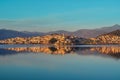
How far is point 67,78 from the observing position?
22203 millimetres

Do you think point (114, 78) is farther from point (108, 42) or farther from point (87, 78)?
point (108, 42)

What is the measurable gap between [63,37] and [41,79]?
177 meters

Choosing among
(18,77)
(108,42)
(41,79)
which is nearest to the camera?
(41,79)

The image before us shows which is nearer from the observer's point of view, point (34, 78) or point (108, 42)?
point (34, 78)

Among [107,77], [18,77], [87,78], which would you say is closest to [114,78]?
[107,77]

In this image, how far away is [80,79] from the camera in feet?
71.9

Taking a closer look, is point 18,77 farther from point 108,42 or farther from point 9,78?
point 108,42

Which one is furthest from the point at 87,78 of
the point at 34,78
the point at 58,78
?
the point at 34,78

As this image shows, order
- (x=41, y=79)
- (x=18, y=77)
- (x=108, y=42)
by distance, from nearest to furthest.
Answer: (x=41, y=79) → (x=18, y=77) → (x=108, y=42)

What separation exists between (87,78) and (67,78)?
146 cm

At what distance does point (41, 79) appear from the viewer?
853 inches

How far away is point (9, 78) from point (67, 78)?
13.9 feet

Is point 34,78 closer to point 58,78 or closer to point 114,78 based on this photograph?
point 58,78

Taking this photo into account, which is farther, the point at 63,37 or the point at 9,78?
the point at 63,37
